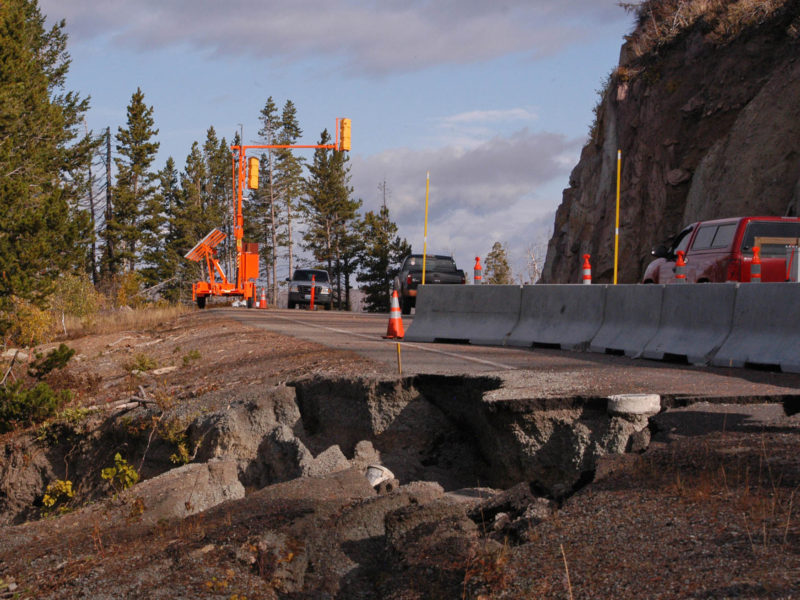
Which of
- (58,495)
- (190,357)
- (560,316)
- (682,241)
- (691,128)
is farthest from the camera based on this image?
(691,128)

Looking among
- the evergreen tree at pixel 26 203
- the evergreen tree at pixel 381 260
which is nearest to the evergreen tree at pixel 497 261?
the evergreen tree at pixel 381 260

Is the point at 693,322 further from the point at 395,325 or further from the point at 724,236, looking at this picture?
the point at 395,325

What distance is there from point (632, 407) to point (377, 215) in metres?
66.8

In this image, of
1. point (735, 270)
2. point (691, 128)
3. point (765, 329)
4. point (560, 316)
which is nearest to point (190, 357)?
point (560, 316)

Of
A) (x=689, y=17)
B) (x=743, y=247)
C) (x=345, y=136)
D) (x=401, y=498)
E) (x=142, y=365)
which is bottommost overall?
(x=401, y=498)

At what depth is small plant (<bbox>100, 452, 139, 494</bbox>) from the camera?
8.29m

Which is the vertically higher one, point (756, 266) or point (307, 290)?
point (756, 266)

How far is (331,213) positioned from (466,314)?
66.0 metres

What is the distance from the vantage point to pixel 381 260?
7106cm

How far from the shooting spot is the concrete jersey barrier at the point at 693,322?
32.9 ft

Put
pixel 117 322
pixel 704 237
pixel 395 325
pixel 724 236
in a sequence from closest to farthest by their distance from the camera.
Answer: pixel 724 236, pixel 395 325, pixel 704 237, pixel 117 322

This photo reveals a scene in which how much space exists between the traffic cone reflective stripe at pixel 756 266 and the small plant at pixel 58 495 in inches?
413

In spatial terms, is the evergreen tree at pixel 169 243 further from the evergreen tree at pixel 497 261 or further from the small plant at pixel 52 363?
the small plant at pixel 52 363

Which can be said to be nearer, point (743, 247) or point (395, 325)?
point (743, 247)
